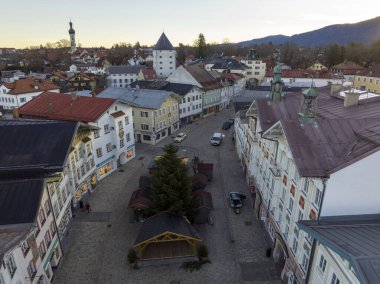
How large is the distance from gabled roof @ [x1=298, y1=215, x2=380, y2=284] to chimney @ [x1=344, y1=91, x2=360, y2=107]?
12.7 meters

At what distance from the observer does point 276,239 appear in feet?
87.4

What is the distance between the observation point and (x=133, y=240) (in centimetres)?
2955

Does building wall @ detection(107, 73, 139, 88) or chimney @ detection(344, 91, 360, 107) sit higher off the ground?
chimney @ detection(344, 91, 360, 107)

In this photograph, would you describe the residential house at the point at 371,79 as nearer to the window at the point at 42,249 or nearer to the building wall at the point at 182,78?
the building wall at the point at 182,78

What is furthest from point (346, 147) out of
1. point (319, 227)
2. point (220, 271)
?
point (220, 271)

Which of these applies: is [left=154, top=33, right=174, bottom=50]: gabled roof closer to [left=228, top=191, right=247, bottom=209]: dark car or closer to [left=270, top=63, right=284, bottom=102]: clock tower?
[left=270, top=63, right=284, bottom=102]: clock tower

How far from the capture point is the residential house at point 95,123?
37.2 meters

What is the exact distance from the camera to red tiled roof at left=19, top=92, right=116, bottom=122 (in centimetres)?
4003

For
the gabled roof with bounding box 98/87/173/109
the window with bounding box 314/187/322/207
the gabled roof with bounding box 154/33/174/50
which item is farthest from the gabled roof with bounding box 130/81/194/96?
the window with bounding box 314/187/322/207

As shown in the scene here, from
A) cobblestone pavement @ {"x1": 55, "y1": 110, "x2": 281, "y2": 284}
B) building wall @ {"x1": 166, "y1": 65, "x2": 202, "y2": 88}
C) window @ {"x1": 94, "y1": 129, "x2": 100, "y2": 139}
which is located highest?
building wall @ {"x1": 166, "y1": 65, "x2": 202, "y2": 88}

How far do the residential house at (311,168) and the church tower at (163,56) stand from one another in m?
82.2

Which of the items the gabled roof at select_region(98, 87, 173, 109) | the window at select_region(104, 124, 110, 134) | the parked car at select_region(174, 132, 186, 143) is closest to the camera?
the window at select_region(104, 124, 110, 134)

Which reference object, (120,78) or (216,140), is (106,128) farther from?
(120,78)

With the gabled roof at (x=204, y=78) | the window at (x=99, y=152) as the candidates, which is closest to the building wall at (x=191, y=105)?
the gabled roof at (x=204, y=78)
